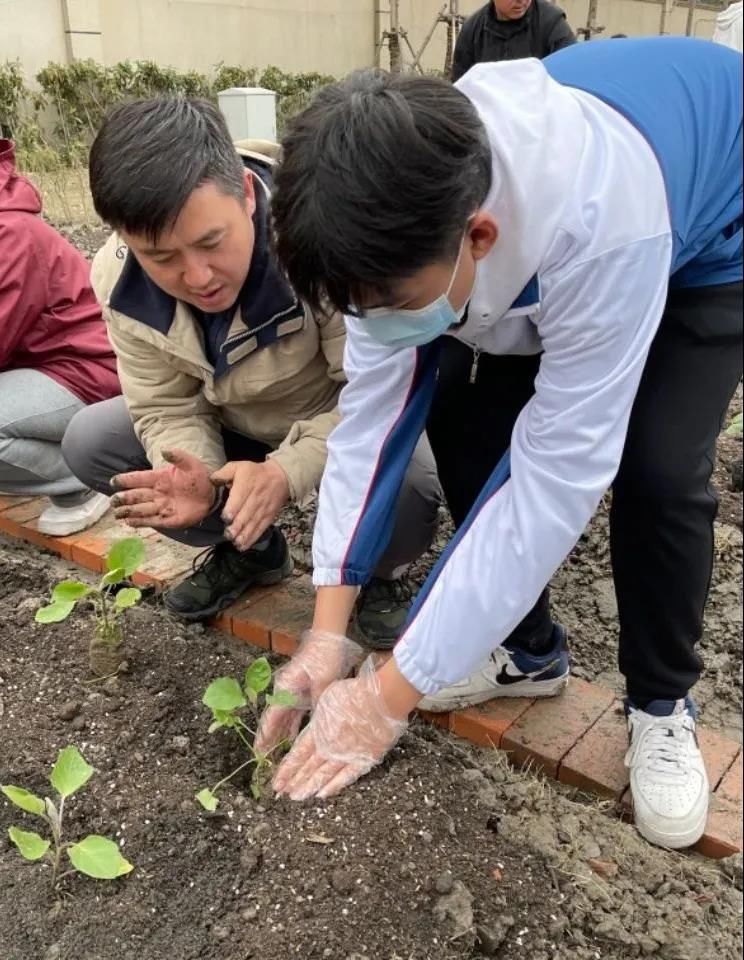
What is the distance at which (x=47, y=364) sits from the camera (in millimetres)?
2564

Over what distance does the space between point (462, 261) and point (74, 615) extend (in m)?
1.43

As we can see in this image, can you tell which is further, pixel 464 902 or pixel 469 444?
pixel 469 444

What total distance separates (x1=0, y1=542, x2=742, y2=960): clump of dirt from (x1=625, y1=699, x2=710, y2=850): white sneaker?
1.8 inches

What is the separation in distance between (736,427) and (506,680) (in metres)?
1.57

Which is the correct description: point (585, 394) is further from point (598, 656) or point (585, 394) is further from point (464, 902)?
point (598, 656)

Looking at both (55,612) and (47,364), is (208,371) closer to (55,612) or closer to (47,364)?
(55,612)

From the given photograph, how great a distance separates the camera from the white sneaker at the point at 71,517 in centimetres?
250

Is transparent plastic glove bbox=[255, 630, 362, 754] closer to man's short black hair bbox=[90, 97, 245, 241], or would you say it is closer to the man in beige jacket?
the man in beige jacket

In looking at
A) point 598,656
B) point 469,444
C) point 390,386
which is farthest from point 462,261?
point 598,656

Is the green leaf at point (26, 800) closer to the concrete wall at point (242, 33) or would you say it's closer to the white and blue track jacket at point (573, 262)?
the white and blue track jacket at point (573, 262)

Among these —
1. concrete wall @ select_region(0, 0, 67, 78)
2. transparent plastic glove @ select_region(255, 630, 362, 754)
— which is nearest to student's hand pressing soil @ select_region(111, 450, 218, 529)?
transparent plastic glove @ select_region(255, 630, 362, 754)

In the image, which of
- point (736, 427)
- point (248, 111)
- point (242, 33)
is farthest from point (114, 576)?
point (242, 33)

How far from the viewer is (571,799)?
171 cm

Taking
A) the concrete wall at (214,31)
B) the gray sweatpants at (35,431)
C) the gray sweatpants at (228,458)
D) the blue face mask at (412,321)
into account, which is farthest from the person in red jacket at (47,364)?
the concrete wall at (214,31)
